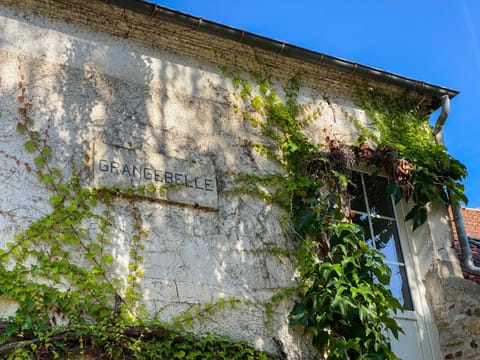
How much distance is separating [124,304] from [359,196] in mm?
3019

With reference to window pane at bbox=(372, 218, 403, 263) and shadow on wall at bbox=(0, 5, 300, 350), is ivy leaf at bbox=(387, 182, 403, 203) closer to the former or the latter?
window pane at bbox=(372, 218, 403, 263)

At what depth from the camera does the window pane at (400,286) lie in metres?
6.70

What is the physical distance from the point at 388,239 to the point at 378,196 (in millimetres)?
489

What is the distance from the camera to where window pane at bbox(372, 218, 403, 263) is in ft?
22.7

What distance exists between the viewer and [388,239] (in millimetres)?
7031

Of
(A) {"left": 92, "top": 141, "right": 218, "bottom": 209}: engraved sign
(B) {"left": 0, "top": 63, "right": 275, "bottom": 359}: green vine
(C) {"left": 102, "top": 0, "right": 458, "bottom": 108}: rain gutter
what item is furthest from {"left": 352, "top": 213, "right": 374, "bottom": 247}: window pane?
(B) {"left": 0, "top": 63, "right": 275, "bottom": 359}: green vine

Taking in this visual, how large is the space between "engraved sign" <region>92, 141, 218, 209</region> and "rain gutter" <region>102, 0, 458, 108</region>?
4.58ft

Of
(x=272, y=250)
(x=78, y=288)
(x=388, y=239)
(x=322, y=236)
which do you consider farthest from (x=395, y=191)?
(x=78, y=288)

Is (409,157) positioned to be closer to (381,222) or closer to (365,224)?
(381,222)

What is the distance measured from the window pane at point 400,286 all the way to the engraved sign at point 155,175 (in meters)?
2.06

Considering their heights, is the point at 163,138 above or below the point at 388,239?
above

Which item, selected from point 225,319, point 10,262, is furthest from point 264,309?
point 10,262

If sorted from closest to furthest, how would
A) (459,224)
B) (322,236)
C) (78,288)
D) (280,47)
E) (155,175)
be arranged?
(78,288) < (155,175) < (322,236) < (280,47) < (459,224)

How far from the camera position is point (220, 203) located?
604 centimetres
